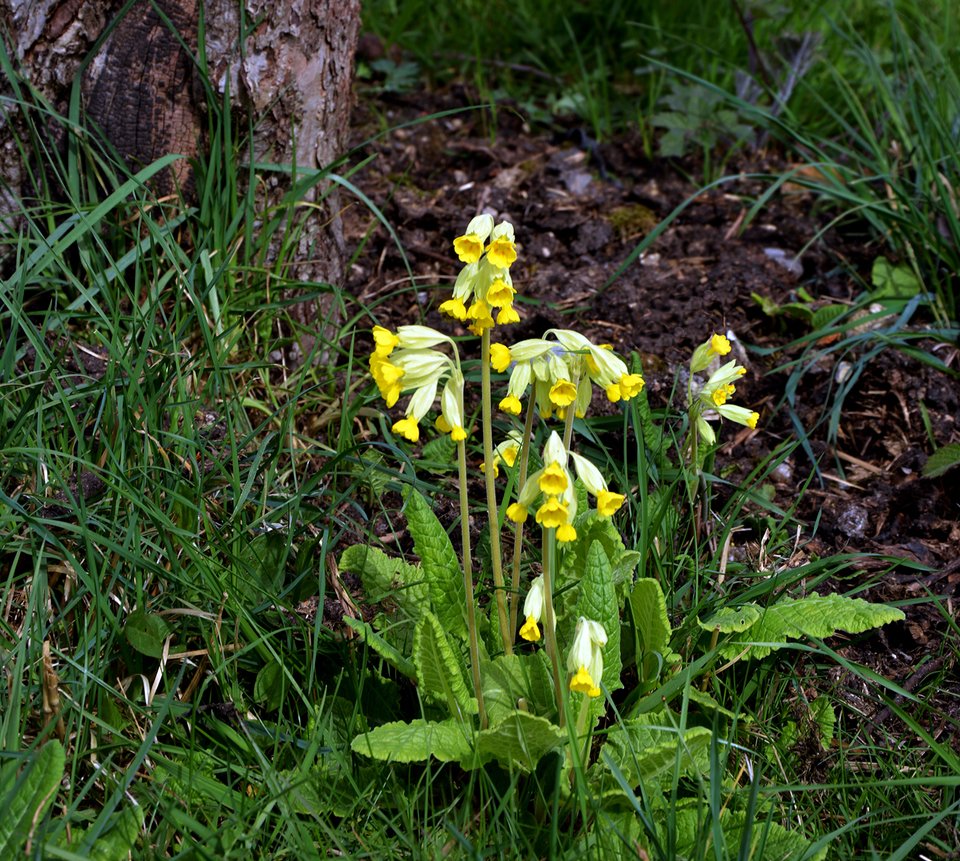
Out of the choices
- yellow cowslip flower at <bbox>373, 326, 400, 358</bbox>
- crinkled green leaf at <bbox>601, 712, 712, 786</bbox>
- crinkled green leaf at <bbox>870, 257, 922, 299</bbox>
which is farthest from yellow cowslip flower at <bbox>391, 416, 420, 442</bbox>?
crinkled green leaf at <bbox>870, 257, 922, 299</bbox>

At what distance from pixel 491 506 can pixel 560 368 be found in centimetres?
30

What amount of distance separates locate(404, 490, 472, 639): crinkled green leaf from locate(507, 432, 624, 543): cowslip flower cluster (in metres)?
0.36

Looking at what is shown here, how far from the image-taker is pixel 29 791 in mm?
1763

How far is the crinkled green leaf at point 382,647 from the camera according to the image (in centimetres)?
206

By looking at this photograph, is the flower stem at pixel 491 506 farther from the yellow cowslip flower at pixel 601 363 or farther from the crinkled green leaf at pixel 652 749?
the crinkled green leaf at pixel 652 749

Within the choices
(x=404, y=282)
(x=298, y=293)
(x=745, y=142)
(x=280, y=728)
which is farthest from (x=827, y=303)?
(x=280, y=728)

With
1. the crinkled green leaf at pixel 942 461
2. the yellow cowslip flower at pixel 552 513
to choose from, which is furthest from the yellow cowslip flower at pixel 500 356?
the crinkled green leaf at pixel 942 461

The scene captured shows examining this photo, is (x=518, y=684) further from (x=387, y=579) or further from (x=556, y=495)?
(x=556, y=495)

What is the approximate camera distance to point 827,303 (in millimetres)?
3523

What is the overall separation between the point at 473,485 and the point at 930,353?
1572 mm

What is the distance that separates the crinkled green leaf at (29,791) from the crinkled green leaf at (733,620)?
1.28m

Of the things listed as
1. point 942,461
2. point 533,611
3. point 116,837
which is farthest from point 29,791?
point 942,461

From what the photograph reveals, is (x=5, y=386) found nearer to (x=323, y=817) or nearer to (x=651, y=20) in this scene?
(x=323, y=817)

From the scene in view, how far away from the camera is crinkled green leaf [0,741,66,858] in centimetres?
172
